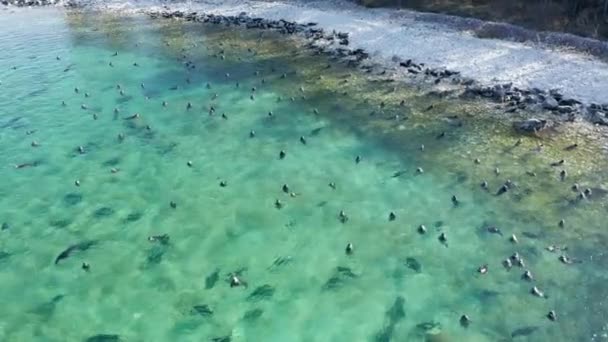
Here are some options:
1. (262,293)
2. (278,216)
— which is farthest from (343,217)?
(262,293)

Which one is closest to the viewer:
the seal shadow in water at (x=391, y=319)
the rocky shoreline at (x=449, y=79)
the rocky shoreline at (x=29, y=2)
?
the seal shadow in water at (x=391, y=319)

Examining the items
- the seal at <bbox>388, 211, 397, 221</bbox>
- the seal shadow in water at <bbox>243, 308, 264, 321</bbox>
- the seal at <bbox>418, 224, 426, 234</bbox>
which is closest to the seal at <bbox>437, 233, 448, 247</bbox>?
the seal at <bbox>418, 224, 426, 234</bbox>

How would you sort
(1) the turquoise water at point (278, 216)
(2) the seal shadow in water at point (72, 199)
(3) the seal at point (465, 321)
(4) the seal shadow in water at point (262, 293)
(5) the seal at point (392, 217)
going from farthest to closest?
(2) the seal shadow in water at point (72, 199)
(5) the seal at point (392, 217)
(4) the seal shadow in water at point (262, 293)
(1) the turquoise water at point (278, 216)
(3) the seal at point (465, 321)

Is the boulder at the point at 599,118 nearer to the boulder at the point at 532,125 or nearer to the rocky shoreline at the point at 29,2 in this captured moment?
the boulder at the point at 532,125

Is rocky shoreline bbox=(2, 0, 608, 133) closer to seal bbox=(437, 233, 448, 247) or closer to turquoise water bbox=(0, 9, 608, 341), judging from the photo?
turquoise water bbox=(0, 9, 608, 341)

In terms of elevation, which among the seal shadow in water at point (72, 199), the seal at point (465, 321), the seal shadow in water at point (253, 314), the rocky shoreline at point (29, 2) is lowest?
the seal shadow in water at point (253, 314)

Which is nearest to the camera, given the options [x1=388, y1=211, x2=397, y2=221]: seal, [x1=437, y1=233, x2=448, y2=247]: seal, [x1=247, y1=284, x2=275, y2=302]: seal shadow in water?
[x1=247, y1=284, x2=275, y2=302]: seal shadow in water

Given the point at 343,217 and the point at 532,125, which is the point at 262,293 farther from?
the point at 532,125

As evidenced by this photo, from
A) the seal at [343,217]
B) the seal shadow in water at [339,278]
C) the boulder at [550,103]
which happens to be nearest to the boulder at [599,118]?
the boulder at [550,103]
